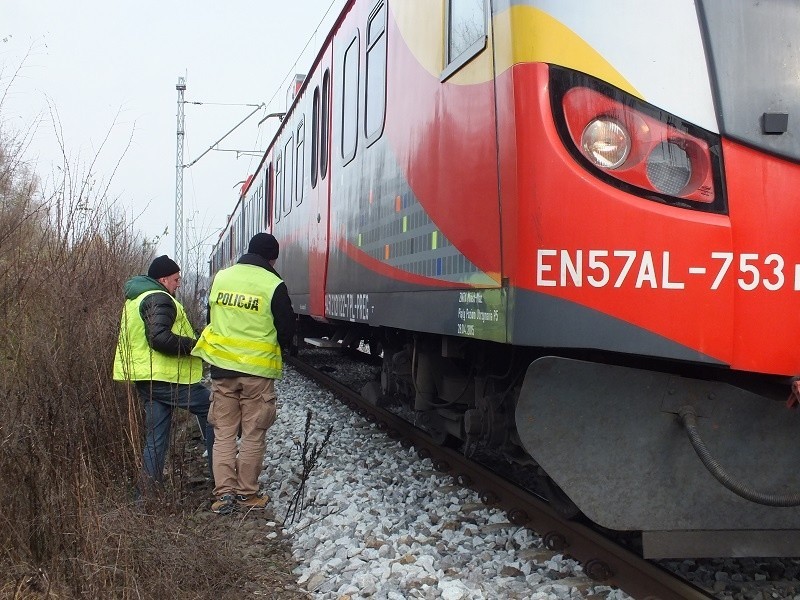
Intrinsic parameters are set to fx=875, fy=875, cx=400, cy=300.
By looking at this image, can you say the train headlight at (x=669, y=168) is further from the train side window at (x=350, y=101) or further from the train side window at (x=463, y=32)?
the train side window at (x=350, y=101)

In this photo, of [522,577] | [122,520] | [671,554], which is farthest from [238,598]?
[671,554]

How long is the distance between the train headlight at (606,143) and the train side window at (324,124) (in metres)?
4.62

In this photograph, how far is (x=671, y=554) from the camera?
10.2 feet

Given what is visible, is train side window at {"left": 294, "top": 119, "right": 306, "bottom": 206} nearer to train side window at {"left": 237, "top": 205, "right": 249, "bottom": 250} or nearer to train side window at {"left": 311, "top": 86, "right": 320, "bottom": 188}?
train side window at {"left": 311, "top": 86, "right": 320, "bottom": 188}

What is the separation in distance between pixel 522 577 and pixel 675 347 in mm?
1405

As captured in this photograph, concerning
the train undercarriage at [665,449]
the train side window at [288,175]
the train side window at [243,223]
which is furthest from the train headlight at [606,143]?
the train side window at [243,223]

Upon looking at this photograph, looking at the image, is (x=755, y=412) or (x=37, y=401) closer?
(x=755, y=412)

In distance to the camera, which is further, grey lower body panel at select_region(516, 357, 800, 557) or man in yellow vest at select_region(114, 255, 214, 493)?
man in yellow vest at select_region(114, 255, 214, 493)

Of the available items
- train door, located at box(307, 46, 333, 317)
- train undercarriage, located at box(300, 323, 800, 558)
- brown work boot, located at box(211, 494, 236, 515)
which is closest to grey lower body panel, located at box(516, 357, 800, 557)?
train undercarriage, located at box(300, 323, 800, 558)

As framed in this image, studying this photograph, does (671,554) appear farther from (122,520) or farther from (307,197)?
(307,197)

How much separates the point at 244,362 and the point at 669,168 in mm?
3019

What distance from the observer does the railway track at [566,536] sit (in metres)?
3.28

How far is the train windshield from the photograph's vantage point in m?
2.75

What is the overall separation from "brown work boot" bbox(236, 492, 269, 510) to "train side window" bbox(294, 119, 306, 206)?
4480 mm
